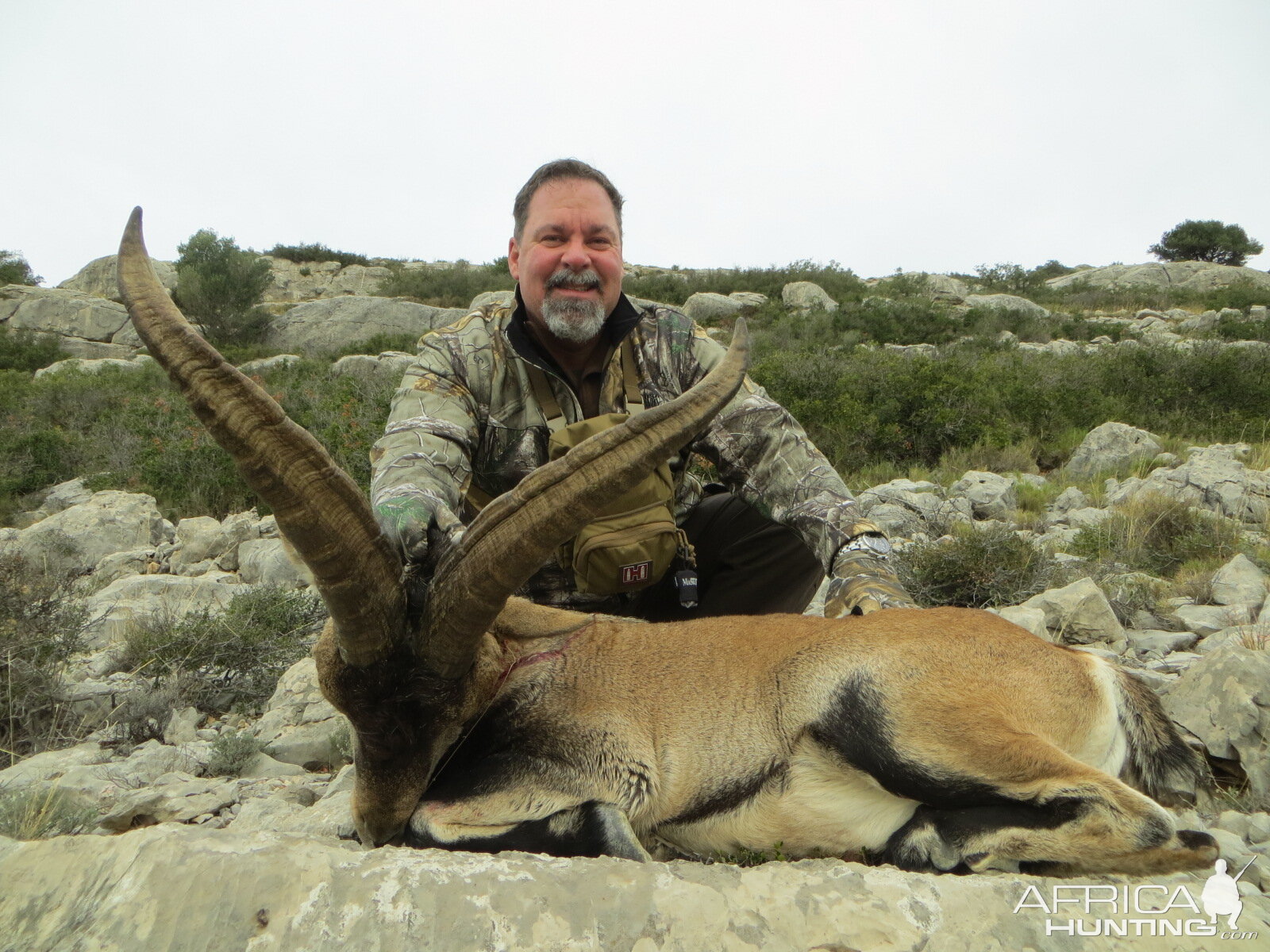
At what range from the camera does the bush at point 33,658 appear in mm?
4559

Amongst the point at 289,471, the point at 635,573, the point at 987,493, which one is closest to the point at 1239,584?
the point at 987,493

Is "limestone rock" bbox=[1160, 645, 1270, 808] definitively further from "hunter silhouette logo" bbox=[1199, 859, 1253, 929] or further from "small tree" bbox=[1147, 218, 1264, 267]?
"small tree" bbox=[1147, 218, 1264, 267]

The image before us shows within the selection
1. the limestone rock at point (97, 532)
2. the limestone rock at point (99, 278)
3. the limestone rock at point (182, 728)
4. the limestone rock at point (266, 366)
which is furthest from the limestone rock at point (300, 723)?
the limestone rock at point (99, 278)

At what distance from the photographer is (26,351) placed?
2488cm

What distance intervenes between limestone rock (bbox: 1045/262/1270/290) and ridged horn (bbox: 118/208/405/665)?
3911cm

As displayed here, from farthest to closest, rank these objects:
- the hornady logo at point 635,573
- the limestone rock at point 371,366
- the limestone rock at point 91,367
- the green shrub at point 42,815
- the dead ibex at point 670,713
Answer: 1. the limestone rock at point 91,367
2. the limestone rock at point 371,366
3. the hornady logo at point 635,573
4. the green shrub at point 42,815
5. the dead ibex at point 670,713

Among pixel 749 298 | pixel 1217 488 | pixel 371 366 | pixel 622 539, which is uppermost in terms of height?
pixel 749 298

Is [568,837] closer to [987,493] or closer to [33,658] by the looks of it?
[33,658]

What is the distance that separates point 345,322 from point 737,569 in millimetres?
27729

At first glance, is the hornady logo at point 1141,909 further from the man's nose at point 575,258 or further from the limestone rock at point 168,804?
the man's nose at point 575,258

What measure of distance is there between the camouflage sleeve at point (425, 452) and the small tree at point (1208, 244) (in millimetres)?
50892

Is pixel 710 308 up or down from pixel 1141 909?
up

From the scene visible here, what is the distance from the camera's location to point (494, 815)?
2814 millimetres

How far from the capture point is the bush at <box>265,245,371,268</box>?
48.0 m
